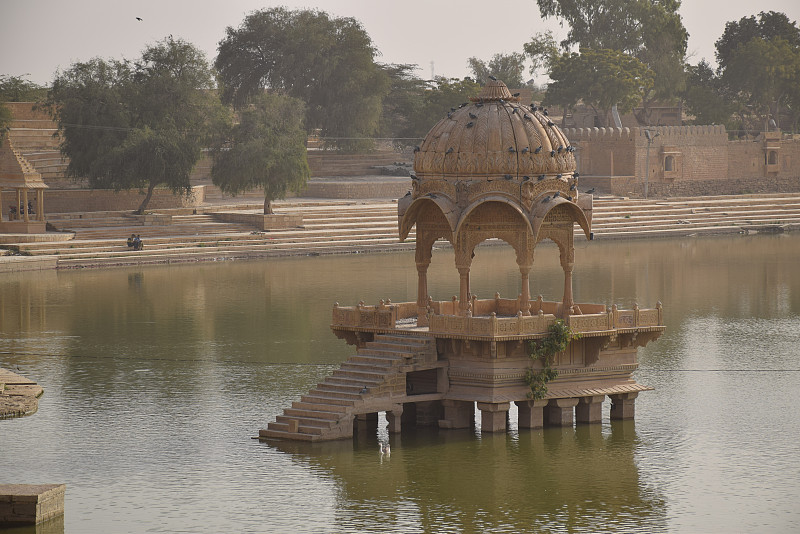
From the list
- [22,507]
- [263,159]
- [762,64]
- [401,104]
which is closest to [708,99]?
[762,64]

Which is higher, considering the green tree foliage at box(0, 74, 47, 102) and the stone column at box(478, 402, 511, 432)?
the green tree foliage at box(0, 74, 47, 102)

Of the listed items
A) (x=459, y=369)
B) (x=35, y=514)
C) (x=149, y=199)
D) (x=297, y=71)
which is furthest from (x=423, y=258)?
(x=297, y=71)

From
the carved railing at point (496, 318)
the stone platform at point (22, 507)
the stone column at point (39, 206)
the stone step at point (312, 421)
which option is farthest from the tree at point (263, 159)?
the stone platform at point (22, 507)

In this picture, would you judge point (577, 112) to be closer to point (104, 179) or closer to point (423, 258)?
point (104, 179)

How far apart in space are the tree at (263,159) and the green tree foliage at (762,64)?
2780 centimetres

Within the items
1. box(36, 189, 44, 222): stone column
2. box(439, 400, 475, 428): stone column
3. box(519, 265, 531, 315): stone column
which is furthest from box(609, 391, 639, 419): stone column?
box(36, 189, 44, 222): stone column

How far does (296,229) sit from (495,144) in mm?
29965

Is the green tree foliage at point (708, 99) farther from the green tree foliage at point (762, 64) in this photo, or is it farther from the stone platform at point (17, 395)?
the stone platform at point (17, 395)

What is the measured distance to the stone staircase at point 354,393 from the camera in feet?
65.7

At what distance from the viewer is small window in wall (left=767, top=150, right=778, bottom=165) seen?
68.0 metres

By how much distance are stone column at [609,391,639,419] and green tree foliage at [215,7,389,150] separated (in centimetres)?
4434

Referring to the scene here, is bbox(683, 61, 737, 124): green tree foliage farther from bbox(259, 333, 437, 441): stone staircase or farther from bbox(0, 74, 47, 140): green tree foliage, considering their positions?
bbox(259, 333, 437, 441): stone staircase

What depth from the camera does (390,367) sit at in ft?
66.9

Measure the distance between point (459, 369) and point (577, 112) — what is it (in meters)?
53.9
